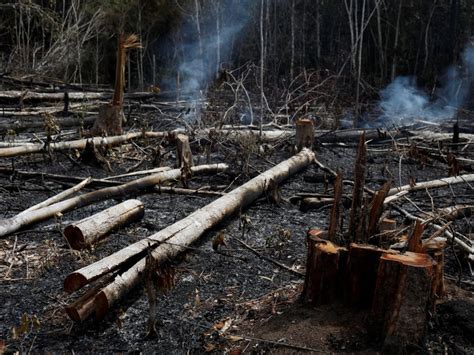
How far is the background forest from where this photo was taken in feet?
52.6

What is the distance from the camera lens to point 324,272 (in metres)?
3.12

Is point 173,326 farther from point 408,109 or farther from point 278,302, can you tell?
point 408,109

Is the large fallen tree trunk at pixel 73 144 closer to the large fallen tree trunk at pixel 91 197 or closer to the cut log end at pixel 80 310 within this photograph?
the large fallen tree trunk at pixel 91 197

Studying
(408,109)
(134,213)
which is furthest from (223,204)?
(408,109)

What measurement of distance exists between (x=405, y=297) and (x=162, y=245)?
197 centimetres

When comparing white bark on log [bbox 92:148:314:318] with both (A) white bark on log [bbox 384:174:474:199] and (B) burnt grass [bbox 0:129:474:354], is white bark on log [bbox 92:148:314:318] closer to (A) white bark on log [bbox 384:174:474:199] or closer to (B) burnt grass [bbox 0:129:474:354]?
(B) burnt grass [bbox 0:129:474:354]

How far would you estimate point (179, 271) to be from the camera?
13.4 ft

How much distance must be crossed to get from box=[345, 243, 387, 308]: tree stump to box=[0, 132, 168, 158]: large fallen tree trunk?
18.0 feet

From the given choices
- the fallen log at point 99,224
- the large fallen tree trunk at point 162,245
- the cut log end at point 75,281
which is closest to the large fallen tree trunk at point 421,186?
the large fallen tree trunk at point 162,245

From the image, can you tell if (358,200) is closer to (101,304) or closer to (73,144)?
(101,304)

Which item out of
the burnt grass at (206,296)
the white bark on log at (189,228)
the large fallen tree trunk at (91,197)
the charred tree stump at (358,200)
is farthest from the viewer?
the large fallen tree trunk at (91,197)

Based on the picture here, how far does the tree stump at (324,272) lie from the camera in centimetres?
310

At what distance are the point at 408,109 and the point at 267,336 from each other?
12930 millimetres

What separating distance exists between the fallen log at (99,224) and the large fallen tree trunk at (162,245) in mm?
637
